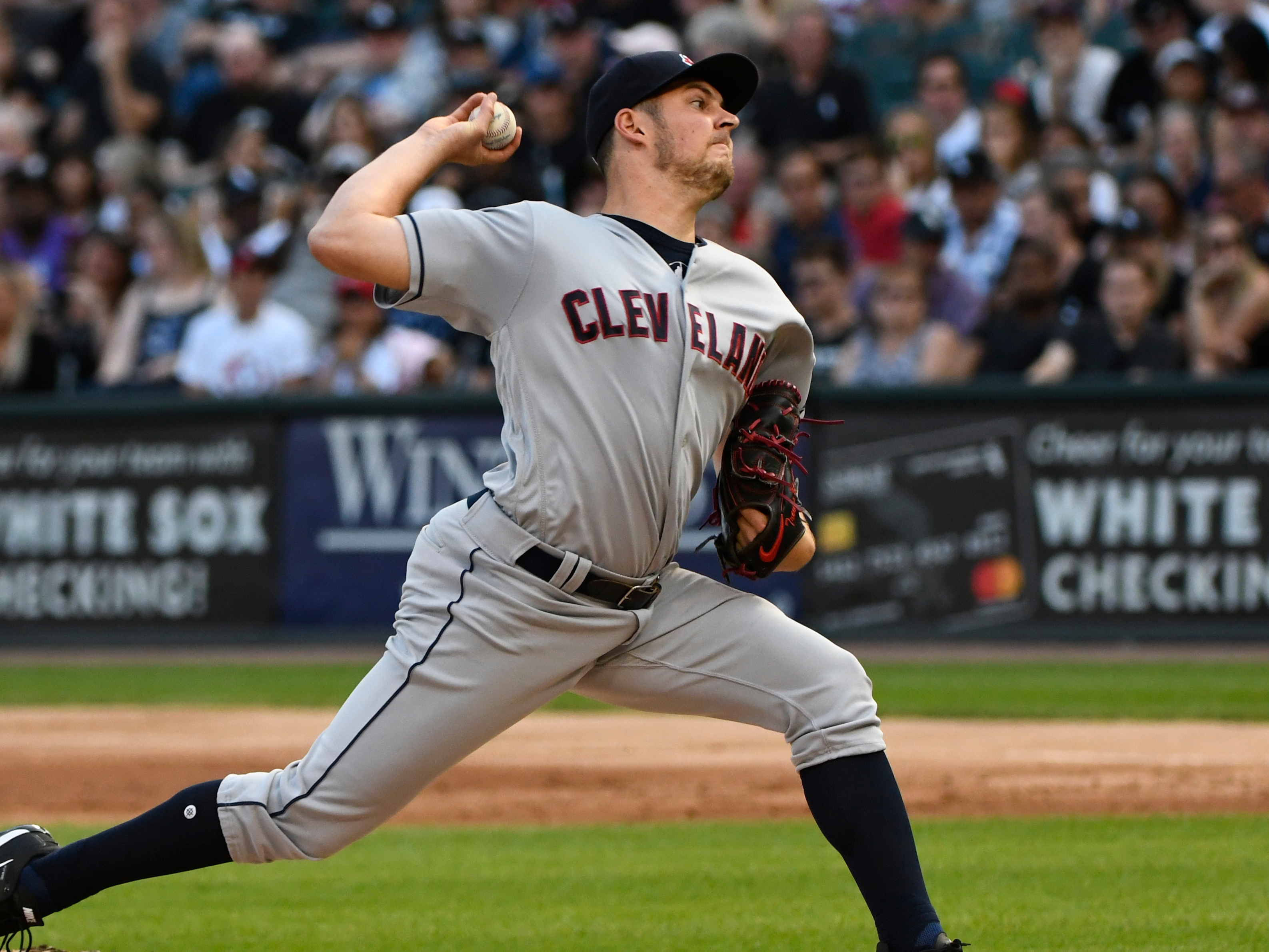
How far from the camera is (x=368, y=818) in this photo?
3.75 m

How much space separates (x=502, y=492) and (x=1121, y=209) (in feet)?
28.4

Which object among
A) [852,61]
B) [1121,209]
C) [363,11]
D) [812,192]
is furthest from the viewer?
[363,11]

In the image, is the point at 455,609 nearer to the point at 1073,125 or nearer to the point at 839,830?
the point at 839,830

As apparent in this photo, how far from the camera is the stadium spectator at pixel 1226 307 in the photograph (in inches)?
406

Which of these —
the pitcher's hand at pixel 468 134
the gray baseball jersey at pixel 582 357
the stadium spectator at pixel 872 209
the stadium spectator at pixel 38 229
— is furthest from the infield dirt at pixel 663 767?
the stadium spectator at pixel 38 229

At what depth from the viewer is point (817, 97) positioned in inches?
527

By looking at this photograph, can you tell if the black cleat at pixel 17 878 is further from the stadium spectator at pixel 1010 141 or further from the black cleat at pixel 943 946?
the stadium spectator at pixel 1010 141

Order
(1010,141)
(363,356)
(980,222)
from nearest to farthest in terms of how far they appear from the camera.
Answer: (980,222), (363,356), (1010,141)

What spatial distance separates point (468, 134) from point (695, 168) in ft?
1.57

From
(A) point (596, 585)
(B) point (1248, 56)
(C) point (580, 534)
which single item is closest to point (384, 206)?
(C) point (580, 534)

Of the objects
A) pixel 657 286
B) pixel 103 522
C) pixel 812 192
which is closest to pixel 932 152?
pixel 812 192

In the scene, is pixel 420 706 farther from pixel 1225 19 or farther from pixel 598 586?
pixel 1225 19

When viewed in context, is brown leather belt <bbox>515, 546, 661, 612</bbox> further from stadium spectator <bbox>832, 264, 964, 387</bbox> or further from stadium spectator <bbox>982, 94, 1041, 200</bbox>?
stadium spectator <bbox>982, 94, 1041, 200</bbox>

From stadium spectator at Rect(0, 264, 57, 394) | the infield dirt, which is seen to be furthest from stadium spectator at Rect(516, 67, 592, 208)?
the infield dirt
